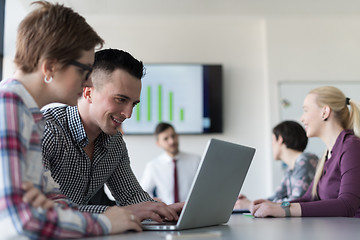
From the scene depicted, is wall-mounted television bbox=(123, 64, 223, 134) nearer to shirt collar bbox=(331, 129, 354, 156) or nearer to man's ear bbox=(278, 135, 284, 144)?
man's ear bbox=(278, 135, 284, 144)

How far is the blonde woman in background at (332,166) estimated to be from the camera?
1.73 m

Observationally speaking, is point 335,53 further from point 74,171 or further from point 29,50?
point 29,50

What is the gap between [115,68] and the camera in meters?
1.79

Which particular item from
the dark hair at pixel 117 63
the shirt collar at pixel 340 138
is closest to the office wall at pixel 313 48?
the shirt collar at pixel 340 138

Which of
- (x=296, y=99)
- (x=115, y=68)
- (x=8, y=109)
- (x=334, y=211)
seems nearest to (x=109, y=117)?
(x=115, y=68)

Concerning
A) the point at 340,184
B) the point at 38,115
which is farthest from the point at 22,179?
the point at 340,184

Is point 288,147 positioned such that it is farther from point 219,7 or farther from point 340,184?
point 219,7

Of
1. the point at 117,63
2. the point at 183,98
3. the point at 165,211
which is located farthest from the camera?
the point at 183,98

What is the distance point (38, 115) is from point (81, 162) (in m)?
0.68

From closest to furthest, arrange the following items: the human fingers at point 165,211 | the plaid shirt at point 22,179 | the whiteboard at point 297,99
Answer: the plaid shirt at point 22,179, the human fingers at point 165,211, the whiteboard at point 297,99

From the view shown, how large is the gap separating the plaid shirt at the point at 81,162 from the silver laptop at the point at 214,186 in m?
0.38

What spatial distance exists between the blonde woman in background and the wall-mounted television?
2.40 meters

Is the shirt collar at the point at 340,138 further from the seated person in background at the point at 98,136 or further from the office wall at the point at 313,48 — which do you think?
the office wall at the point at 313,48

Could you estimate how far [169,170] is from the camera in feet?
14.7
